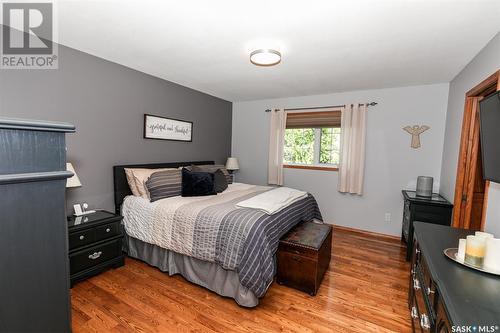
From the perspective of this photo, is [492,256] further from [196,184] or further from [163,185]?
[163,185]

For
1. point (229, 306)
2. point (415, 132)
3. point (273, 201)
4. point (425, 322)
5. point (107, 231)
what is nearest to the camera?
point (425, 322)

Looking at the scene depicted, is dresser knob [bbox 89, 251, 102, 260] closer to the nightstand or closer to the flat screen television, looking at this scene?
the nightstand

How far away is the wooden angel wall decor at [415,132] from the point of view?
3535 mm

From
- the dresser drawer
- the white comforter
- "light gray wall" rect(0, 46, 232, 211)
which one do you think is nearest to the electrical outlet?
the dresser drawer

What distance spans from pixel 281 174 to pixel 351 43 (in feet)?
8.55

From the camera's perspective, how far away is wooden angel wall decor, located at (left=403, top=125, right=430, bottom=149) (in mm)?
3535

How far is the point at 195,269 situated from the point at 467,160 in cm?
300

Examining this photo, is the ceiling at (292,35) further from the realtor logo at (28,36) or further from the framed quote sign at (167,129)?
the framed quote sign at (167,129)

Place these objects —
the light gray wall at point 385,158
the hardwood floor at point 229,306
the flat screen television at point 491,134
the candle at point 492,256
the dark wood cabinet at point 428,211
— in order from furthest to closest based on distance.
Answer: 1. the light gray wall at point 385,158
2. the dark wood cabinet at point 428,211
3. the hardwood floor at point 229,306
4. the flat screen television at point 491,134
5. the candle at point 492,256

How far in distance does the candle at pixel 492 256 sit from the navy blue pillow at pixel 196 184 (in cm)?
255

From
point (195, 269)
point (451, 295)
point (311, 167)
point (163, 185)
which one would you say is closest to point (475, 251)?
point (451, 295)

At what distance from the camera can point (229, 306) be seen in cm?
212

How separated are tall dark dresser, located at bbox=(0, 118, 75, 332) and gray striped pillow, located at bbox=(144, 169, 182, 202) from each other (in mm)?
2296

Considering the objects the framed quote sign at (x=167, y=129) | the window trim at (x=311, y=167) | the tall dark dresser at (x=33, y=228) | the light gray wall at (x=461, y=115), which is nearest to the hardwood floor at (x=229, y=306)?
the light gray wall at (x=461, y=115)
